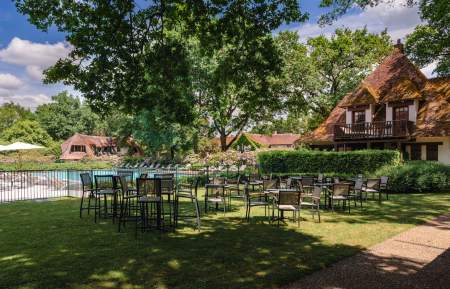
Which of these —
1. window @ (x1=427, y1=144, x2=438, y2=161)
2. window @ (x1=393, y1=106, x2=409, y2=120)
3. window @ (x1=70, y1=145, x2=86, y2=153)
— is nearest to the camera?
window @ (x1=427, y1=144, x2=438, y2=161)

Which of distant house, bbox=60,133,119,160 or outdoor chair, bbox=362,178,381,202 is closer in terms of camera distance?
outdoor chair, bbox=362,178,381,202

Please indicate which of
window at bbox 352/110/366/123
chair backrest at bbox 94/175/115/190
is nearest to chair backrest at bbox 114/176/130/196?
chair backrest at bbox 94/175/115/190

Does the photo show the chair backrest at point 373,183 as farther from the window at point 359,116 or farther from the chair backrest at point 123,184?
the window at point 359,116

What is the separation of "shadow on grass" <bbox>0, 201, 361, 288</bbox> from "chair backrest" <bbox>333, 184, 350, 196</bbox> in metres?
3.08

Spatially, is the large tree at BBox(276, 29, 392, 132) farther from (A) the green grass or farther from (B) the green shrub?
(A) the green grass

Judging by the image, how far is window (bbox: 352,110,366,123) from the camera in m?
29.6

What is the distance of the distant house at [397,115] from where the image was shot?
1022 inches

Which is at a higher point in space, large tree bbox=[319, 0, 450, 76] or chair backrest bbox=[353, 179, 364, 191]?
large tree bbox=[319, 0, 450, 76]

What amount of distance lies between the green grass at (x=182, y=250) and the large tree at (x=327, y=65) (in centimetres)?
2364

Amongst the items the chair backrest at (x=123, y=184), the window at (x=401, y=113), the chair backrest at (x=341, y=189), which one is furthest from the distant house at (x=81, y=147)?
the chair backrest at (x=341, y=189)

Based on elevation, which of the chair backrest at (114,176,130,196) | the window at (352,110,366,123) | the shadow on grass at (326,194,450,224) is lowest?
the shadow on grass at (326,194,450,224)

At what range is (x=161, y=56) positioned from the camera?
11.7m

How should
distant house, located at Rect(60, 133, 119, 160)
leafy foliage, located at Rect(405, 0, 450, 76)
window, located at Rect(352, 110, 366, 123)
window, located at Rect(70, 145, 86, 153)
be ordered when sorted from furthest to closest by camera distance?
window, located at Rect(70, 145, 86, 153) → distant house, located at Rect(60, 133, 119, 160) → window, located at Rect(352, 110, 366, 123) → leafy foliage, located at Rect(405, 0, 450, 76)

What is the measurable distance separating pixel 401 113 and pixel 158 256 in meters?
26.2
